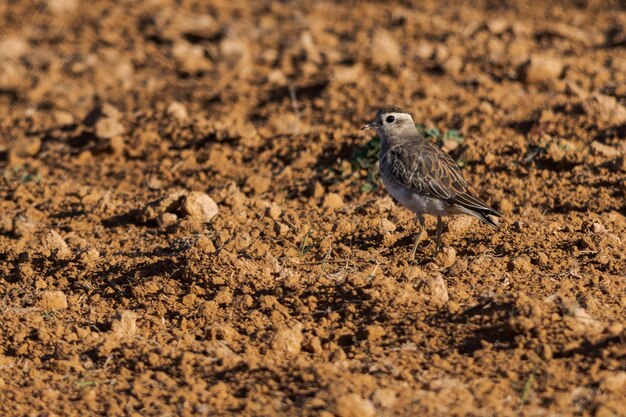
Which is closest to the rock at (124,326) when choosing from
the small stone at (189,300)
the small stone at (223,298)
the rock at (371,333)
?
the small stone at (189,300)

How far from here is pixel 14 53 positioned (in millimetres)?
14344

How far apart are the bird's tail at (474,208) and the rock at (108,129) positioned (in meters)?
4.86

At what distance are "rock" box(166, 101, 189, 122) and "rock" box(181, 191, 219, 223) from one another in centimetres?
267

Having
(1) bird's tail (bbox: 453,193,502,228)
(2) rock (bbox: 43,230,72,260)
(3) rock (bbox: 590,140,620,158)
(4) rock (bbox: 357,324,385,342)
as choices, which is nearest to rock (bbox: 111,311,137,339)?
(2) rock (bbox: 43,230,72,260)

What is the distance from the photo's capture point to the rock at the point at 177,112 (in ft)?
37.8

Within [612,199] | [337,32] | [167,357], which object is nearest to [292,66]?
[337,32]

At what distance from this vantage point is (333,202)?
367 inches

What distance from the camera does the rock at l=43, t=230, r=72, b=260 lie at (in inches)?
327

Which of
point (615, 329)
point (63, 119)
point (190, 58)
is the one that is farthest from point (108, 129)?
point (615, 329)

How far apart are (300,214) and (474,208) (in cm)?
181

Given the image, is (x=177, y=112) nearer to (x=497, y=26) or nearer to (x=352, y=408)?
(x=497, y=26)

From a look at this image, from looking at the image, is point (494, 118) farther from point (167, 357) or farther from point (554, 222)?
point (167, 357)

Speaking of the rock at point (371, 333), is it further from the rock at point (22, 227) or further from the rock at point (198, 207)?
the rock at point (22, 227)

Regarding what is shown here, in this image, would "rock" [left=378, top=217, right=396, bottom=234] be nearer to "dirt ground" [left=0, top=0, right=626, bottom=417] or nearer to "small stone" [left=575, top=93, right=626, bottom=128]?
"dirt ground" [left=0, top=0, right=626, bottom=417]
